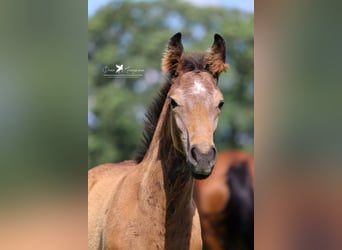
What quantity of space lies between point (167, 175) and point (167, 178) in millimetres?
16

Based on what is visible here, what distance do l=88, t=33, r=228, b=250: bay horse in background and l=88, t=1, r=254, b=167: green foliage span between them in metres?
0.09

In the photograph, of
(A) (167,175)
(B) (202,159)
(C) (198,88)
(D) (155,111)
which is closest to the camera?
(B) (202,159)

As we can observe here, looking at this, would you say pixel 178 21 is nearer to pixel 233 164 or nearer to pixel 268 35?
pixel 268 35

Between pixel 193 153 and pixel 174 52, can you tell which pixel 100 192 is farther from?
pixel 174 52

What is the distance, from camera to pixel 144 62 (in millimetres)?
2100

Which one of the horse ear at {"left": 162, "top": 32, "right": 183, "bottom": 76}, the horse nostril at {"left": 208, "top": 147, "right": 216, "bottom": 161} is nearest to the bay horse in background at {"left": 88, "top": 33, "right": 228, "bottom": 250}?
the horse ear at {"left": 162, "top": 32, "right": 183, "bottom": 76}

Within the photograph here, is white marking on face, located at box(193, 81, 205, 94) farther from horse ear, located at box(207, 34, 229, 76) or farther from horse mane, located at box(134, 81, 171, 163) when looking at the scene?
horse mane, located at box(134, 81, 171, 163)

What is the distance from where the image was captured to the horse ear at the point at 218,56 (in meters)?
Result: 1.97

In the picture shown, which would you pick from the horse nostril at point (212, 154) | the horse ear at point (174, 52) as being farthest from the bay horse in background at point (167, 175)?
the horse nostril at point (212, 154)

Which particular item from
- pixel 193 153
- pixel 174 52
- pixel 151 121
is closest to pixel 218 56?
pixel 174 52

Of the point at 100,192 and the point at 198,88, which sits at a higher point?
the point at 198,88

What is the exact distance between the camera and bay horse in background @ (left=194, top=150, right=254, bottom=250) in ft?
6.90

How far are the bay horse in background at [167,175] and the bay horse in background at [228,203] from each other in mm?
85

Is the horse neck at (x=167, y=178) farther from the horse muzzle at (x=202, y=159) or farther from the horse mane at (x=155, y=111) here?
the horse muzzle at (x=202, y=159)
